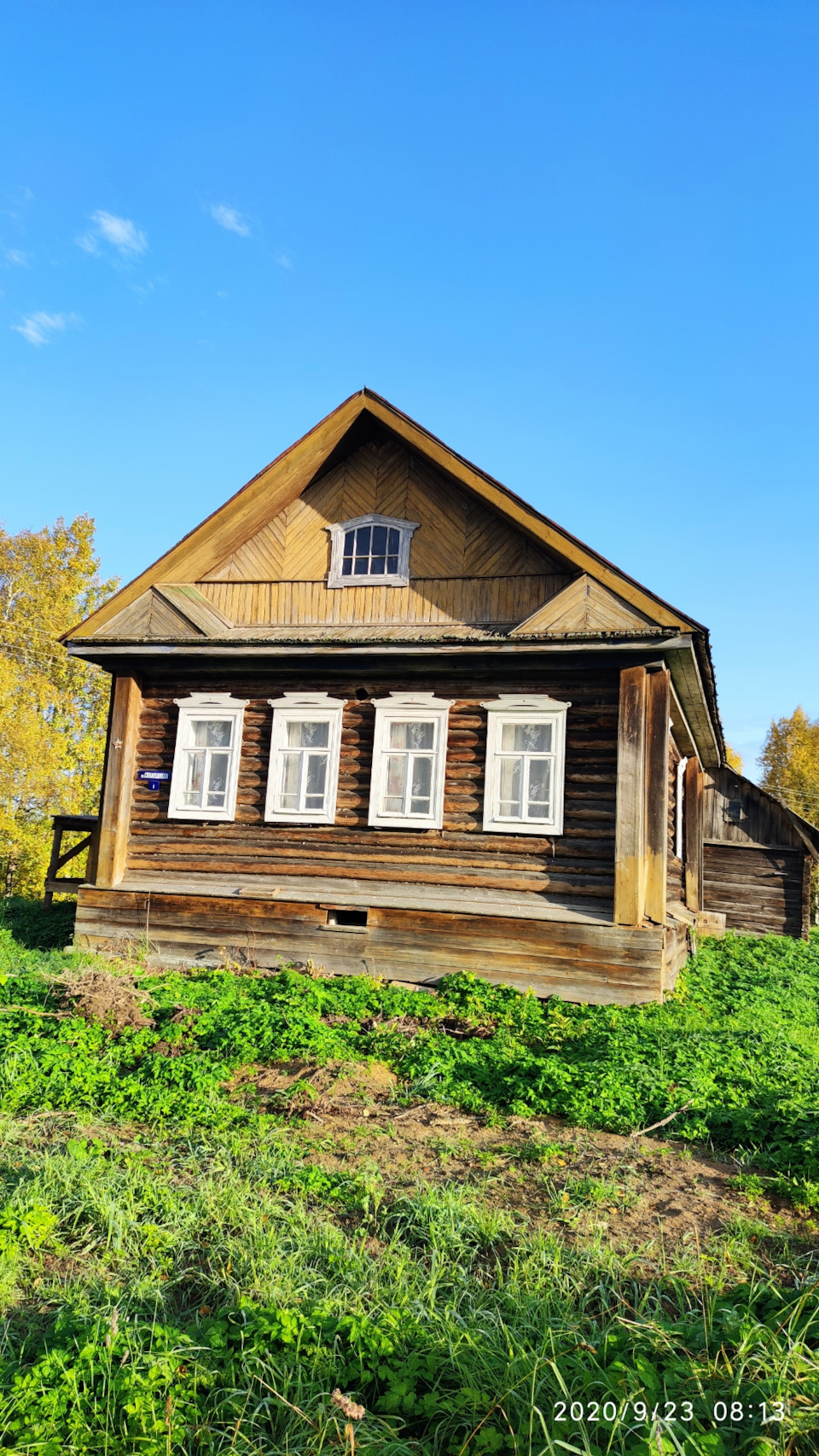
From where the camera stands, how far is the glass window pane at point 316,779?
40.0 ft

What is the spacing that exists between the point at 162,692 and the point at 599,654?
637 centimetres

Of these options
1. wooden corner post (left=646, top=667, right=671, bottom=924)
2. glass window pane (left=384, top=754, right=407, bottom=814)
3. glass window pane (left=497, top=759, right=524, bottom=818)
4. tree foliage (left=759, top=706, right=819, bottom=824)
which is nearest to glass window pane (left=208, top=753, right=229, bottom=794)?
glass window pane (left=384, top=754, right=407, bottom=814)

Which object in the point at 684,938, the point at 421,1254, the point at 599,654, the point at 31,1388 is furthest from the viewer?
the point at 684,938

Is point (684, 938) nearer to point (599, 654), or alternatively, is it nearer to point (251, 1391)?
point (599, 654)

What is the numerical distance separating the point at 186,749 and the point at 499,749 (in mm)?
4585

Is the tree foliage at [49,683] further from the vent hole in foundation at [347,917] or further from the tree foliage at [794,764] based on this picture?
the tree foliage at [794,764]

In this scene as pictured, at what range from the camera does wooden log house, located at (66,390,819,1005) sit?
10.7m

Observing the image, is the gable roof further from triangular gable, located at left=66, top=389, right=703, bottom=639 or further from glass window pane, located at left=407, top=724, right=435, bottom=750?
glass window pane, located at left=407, top=724, right=435, bottom=750

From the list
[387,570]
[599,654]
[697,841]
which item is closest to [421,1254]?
[599,654]

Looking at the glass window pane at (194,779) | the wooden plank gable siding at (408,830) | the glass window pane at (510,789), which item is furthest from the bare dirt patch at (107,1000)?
the glass window pane at (510,789)

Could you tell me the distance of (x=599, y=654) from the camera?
35.7ft

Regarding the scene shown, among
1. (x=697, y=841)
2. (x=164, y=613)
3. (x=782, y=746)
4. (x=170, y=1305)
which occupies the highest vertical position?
(x=782, y=746)

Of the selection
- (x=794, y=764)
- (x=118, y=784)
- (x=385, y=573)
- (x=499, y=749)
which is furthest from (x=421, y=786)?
(x=794, y=764)

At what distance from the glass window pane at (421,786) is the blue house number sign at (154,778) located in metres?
3.69
